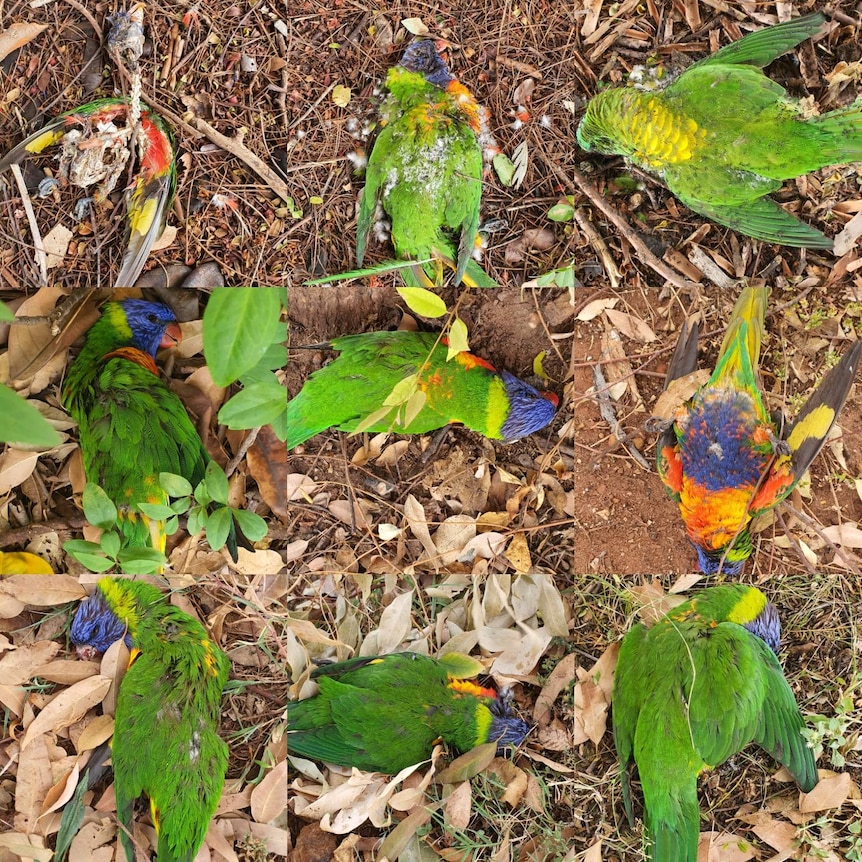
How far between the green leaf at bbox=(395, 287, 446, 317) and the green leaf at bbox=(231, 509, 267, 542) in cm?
80

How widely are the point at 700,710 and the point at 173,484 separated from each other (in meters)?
1.70

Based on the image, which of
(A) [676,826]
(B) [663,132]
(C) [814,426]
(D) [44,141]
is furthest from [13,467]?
(C) [814,426]

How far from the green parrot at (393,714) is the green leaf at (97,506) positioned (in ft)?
2.60

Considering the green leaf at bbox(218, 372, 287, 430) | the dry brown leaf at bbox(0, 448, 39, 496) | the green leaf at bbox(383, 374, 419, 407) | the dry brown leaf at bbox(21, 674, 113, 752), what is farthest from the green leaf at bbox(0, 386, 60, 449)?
the dry brown leaf at bbox(21, 674, 113, 752)

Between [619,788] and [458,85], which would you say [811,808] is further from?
[458,85]

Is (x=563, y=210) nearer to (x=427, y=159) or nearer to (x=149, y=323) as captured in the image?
(x=427, y=159)

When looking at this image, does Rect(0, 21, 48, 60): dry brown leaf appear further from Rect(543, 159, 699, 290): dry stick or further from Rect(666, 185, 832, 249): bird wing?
Rect(666, 185, 832, 249): bird wing

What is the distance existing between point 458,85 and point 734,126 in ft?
2.62

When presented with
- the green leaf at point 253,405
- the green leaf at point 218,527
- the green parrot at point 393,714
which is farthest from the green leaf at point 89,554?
the green parrot at point 393,714

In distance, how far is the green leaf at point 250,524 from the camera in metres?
2.05

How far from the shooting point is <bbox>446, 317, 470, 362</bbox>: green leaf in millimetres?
1954

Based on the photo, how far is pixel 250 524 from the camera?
206cm

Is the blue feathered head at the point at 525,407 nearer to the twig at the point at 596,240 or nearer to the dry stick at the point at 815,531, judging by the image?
the twig at the point at 596,240

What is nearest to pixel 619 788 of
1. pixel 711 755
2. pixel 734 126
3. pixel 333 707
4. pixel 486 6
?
pixel 711 755
